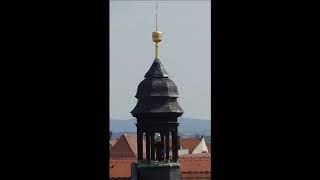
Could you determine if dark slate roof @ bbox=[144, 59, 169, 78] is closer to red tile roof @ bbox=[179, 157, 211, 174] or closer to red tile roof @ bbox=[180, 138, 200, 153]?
red tile roof @ bbox=[179, 157, 211, 174]

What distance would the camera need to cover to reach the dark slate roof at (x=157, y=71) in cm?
2592

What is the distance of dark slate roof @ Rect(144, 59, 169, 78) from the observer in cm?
2592

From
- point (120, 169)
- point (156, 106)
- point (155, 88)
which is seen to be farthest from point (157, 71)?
point (120, 169)

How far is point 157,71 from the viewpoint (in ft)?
85.7

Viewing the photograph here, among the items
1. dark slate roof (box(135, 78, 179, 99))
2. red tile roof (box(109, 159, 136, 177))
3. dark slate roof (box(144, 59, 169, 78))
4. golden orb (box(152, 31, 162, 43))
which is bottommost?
red tile roof (box(109, 159, 136, 177))

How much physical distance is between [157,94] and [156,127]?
4.46 ft

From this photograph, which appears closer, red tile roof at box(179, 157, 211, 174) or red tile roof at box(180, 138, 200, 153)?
red tile roof at box(179, 157, 211, 174)

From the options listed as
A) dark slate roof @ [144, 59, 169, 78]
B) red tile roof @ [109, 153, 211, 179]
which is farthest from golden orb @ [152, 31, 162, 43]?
red tile roof @ [109, 153, 211, 179]
